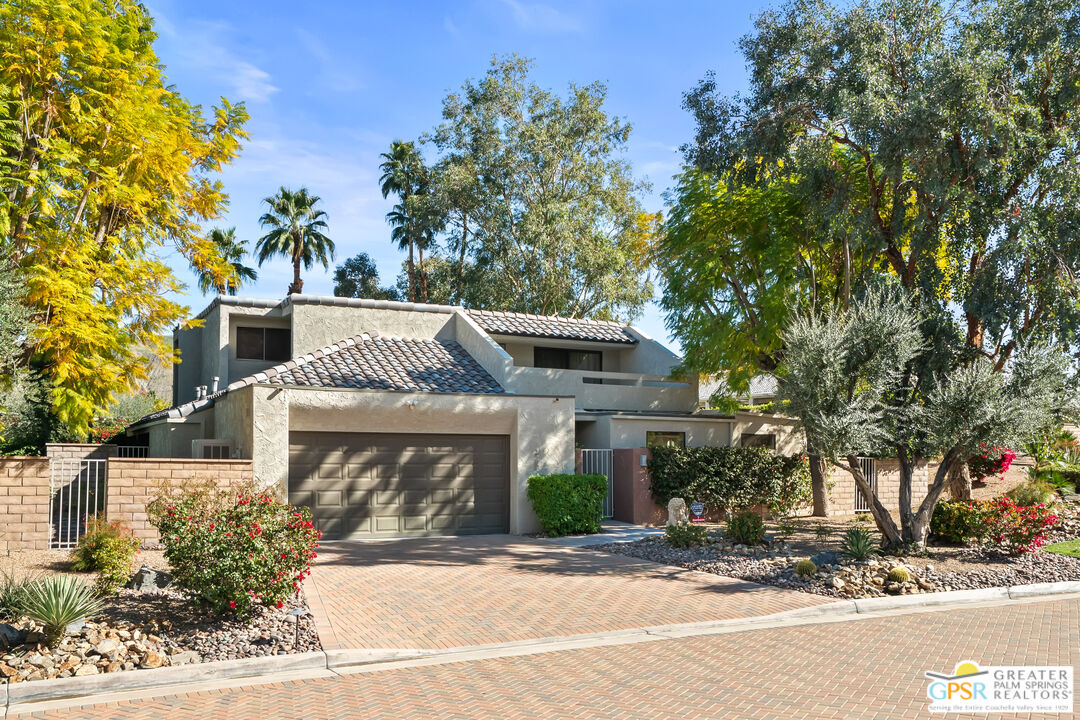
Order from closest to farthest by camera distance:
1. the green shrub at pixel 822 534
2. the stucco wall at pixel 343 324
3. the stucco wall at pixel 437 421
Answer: the stucco wall at pixel 437 421 → the green shrub at pixel 822 534 → the stucco wall at pixel 343 324

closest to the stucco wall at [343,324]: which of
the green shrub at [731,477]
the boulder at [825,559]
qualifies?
the green shrub at [731,477]

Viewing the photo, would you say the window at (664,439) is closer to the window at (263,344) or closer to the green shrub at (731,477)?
the green shrub at (731,477)

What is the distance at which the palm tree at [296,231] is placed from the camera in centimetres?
4309

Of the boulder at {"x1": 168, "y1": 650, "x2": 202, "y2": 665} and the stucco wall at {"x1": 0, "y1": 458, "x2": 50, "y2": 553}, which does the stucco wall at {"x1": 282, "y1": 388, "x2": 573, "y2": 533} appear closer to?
the stucco wall at {"x1": 0, "y1": 458, "x2": 50, "y2": 553}

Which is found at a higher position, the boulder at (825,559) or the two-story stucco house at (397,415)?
the two-story stucco house at (397,415)

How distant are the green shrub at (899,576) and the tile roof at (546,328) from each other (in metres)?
14.2

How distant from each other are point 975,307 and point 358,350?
1415cm

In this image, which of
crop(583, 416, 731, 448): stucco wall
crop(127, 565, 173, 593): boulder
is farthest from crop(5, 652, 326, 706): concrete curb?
crop(583, 416, 731, 448): stucco wall

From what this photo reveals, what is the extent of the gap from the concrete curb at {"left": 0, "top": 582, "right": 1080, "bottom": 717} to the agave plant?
2.73ft

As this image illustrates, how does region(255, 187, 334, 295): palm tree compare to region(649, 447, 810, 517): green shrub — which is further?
region(255, 187, 334, 295): palm tree

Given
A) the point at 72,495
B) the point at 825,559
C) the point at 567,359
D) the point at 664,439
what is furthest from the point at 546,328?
the point at 72,495

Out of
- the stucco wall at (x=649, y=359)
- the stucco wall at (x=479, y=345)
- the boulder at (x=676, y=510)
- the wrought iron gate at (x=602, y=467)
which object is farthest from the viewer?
the stucco wall at (x=649, y=359)

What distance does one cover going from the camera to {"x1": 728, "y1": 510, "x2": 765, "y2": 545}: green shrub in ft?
53.5

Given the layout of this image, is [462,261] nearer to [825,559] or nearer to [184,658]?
[825,559]
